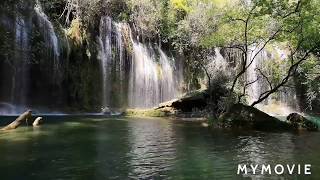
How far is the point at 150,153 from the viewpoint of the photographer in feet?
43.7

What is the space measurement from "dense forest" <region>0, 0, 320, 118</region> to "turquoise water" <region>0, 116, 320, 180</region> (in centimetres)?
655

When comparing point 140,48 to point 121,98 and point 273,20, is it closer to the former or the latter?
point 121,98

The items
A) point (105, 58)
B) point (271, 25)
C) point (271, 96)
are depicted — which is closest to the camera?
point (271, 25)

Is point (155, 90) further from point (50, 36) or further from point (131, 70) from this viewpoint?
point (50, 36)

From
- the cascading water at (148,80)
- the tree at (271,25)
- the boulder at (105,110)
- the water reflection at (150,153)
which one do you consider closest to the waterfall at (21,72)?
the boulder at (105,110)

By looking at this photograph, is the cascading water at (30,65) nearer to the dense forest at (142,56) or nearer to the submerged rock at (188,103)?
the dense forest at (142,56)

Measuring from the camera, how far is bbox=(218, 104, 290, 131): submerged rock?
21.5 metres

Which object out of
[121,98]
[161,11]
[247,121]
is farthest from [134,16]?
[247,121]

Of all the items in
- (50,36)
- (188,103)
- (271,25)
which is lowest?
(188,103)

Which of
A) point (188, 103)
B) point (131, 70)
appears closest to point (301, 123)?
point (188, 103)

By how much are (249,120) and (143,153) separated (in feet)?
31.6

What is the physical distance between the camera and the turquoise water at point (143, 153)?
10.4 metres

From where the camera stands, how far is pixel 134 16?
41.1 meters

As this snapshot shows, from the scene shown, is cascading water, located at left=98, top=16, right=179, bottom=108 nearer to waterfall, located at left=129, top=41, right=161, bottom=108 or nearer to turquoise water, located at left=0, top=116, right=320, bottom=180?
waterfall, located at left=129, top=41, right=161, bottom=108
